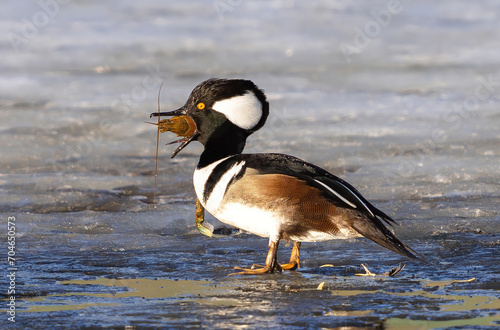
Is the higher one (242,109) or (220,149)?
(242,109)

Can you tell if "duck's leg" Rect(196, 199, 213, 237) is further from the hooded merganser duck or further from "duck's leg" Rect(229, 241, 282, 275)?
"duck's leg" Rect(229, 241, 282, 275)

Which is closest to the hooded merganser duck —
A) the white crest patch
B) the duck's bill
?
the white crest patch

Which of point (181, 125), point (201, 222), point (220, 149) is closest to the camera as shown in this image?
point (220, 149)

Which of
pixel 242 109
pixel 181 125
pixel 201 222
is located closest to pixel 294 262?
pixel 201 222

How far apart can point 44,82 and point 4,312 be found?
7446mm

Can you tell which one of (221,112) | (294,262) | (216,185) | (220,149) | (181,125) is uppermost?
(221,112)

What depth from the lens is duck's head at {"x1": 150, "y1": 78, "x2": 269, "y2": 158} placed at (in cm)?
495

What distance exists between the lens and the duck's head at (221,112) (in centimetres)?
495

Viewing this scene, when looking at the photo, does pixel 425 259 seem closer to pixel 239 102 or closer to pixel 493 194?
pixel 239 102

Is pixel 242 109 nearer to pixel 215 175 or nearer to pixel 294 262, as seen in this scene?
pixel 215 175

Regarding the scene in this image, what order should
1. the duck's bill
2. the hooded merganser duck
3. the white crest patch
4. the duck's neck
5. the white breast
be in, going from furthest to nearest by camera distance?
the duck's bill, the duck's neck, the white crest patch, the white breast, the hooded merganser duck

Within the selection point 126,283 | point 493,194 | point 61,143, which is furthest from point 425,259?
point 61,143

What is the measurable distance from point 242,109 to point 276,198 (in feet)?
2.26

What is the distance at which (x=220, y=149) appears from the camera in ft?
16.6
